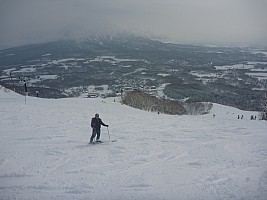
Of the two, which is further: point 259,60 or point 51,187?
point 259,60

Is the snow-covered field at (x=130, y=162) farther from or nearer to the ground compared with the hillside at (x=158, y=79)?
farther from the ground

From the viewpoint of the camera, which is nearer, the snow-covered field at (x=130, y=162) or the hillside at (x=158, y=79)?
the snow-covered field at (x=130, y=162)

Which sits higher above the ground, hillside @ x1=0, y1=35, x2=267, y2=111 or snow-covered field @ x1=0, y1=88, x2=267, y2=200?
snow-covered field @ x1=0, y1=88, x2=267, y2=200

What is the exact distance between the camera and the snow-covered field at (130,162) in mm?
9594

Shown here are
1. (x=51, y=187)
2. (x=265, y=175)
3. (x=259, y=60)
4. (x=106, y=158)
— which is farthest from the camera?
(x=259, y=60)

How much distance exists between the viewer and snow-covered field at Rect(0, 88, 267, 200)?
9594mm

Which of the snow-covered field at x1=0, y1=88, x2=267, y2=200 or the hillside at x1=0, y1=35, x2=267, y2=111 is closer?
the snow-covered field at x1=0, y1=88, x2=267, y2=200

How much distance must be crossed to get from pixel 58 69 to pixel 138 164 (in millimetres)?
174895

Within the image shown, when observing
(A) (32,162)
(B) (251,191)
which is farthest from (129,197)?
(A) (32,162)

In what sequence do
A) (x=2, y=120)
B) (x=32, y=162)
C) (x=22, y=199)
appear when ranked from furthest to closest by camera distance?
(x=2, y=120) < (x=32, y=162) < (x=22, y=199)

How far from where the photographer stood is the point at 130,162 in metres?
12.5

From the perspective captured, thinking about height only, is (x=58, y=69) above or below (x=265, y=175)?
below

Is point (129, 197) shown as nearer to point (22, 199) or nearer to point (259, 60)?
point (22, 199)

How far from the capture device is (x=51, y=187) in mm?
9688
